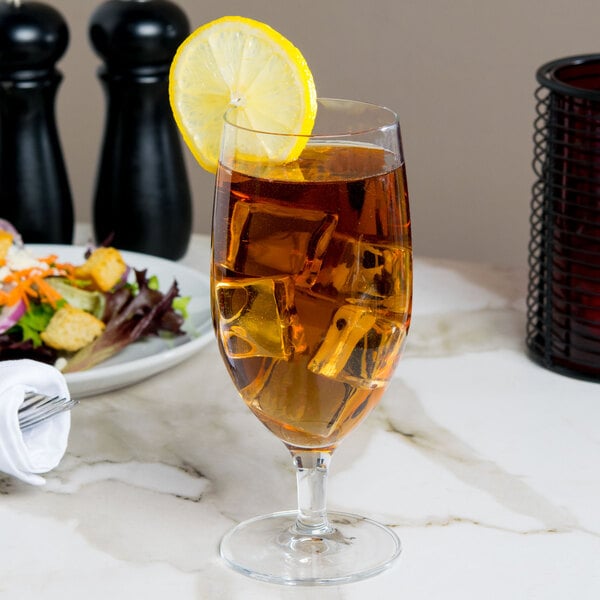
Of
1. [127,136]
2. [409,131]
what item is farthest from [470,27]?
[127,136]

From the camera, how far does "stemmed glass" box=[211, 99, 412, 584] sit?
0.90 m

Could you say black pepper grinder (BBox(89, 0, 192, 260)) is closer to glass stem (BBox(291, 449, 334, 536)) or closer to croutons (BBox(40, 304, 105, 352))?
croutons (BBox(40, 304, 105, 352))

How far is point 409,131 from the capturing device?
9.59ft

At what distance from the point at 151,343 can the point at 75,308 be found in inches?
4.3

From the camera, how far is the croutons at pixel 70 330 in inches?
55.9

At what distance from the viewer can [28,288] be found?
1.45 m

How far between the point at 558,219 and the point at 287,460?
0.46 meters

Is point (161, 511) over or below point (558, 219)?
below

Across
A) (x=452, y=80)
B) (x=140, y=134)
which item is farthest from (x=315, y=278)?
(x=452, y=80)

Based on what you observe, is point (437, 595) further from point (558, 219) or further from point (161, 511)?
point (558, 219)

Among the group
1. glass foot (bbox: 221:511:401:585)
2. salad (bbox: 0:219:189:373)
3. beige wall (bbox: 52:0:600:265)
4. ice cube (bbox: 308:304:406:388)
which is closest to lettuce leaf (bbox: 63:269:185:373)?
salad (bbox: 0:219:189:373)

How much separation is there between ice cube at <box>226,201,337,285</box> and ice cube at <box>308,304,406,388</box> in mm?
49

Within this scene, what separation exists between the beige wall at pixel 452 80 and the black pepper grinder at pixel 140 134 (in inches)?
44.7

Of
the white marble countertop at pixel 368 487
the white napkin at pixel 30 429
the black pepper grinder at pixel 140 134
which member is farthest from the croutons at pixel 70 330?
the black pepper grinder at pixel 140 134
